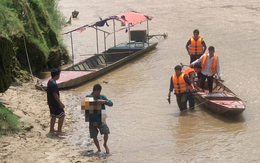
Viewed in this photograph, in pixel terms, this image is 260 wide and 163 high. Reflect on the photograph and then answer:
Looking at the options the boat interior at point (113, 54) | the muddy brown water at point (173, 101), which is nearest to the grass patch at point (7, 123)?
the muddy brown water at point (173, 101)

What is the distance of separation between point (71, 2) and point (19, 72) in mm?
25472

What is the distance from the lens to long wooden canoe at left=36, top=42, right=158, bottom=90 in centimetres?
1329

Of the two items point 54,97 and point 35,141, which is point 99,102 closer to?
point 54,97

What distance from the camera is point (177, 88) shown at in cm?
1022

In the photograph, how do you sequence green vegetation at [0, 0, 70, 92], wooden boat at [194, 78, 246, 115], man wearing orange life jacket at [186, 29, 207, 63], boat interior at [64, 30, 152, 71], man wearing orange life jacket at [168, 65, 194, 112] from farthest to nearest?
1. boat interior at [64, 30, 152, 71]
2. man wearing orange life jacket at [186, 29, 207, 63]
3. green vegetation at [0, 0, 70, 92]
4. man wearing orange life jacket at [168, 65, 194, 112]
5. wooden boat at [194, 78, 246, 115]

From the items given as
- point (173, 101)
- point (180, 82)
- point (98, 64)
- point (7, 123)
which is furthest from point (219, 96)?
point (98, 64)

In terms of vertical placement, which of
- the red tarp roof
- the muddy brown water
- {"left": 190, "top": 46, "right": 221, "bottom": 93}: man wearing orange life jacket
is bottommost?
the muddy brown water

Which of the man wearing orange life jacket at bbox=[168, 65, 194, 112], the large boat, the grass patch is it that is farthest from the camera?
the large boat

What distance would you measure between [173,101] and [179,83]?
1.84 meters

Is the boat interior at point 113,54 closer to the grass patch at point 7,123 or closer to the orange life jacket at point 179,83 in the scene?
the orange life jacket at point 179,83

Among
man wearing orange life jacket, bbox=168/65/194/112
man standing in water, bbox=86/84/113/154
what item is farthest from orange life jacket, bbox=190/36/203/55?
man standing in water, bbox=86/84/113/154

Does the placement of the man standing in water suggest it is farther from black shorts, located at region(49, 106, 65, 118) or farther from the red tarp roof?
the red tarp roof

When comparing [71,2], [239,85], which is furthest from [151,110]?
[71,2]

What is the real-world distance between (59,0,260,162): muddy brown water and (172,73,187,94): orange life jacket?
77 centimetres
